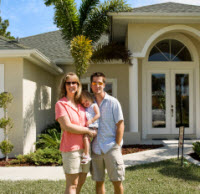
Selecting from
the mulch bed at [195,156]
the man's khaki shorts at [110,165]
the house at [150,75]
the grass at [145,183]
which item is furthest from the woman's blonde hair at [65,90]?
the mulch bed at [195,156]

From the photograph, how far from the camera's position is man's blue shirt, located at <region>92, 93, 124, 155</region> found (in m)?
2.85

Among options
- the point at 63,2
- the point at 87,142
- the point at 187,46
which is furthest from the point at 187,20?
the point at 87,142

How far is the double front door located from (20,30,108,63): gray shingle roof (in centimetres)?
389

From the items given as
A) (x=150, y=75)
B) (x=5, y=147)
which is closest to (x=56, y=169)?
(x=5, y=147)

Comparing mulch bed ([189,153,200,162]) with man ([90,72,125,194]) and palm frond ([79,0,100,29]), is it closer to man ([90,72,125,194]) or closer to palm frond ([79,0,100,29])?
man ([90,72,125,194])

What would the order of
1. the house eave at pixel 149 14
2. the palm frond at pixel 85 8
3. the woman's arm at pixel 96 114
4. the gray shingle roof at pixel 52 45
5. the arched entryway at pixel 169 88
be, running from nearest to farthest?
the woman's arm at pixel 96 114
the house eave at pixel 149 14
the palm frond at pixel 85 8
the arched entryway at pixel 169 88
the gray shingle roof at pixel 52 45

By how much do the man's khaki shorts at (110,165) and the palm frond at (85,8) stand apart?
22.1 ft

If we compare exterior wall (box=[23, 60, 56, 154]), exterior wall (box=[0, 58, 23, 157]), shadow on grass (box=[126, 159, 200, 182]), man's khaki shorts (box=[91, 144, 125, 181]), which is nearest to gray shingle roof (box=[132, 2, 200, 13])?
exterior wall (box=[23, 60, 56, 154])

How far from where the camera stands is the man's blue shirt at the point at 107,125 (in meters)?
2.85

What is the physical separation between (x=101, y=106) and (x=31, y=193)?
87.2 inches

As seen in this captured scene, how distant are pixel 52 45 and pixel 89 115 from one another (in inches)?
430

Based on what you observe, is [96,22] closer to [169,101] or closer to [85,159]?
[169,101]

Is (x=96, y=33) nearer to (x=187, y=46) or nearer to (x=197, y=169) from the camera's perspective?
(x=187, y=46)

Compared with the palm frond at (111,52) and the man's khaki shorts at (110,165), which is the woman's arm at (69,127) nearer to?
the man's khaki shorts at (110,165)
